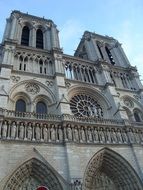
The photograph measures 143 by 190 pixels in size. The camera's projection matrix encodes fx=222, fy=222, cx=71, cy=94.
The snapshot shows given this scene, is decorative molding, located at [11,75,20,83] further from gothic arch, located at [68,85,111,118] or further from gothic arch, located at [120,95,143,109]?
gothic arch, located at [120,95,143,109]

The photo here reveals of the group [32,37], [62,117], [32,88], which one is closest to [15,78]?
[32,88]

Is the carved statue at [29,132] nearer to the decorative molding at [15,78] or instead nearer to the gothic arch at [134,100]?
the decorative molding at [15,78]

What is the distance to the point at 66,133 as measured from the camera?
13.5 metres

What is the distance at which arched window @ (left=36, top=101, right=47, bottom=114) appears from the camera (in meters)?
16.0

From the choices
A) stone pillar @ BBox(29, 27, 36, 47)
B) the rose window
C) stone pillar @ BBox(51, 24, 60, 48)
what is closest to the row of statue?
the rose window

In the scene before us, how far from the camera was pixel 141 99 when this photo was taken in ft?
66.6

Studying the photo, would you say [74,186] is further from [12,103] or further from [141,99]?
[141,99]

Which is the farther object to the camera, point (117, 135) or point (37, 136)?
point (117, 135)

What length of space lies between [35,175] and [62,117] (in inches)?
153

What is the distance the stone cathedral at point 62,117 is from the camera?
39.0ft

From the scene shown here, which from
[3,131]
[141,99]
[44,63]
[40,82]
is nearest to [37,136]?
[3,131]

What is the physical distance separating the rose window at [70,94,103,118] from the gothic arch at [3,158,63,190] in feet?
19.5

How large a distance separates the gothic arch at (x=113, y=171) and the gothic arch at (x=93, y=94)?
175 inches

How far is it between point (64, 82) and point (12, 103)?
4392mm
